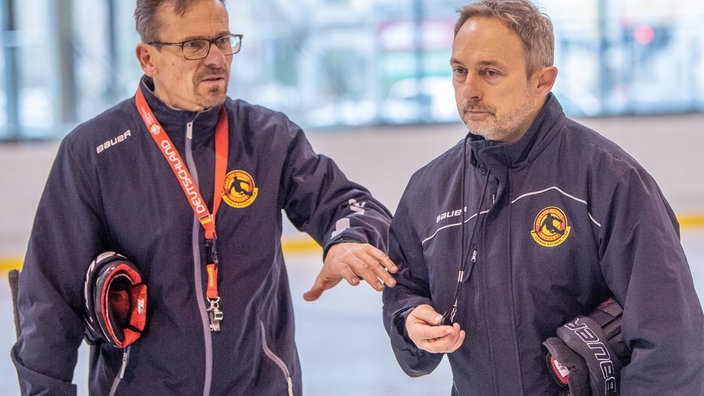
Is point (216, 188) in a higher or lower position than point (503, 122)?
lower

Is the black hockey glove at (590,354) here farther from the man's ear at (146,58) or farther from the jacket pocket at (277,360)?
the man's ear at (146,58)

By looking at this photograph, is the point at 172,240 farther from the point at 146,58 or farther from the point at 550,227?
the point at 550,227

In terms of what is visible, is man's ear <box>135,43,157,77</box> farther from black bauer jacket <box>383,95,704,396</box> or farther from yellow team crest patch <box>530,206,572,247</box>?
yellow team crest patch <box>530,206,572,247</box>

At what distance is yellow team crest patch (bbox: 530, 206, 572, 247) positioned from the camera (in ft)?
6.59

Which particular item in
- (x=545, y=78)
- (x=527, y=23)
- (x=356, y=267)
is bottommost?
(x=356, y=267)

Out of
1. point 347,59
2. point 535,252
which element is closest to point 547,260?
point 535,252

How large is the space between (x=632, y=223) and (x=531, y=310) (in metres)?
0.26

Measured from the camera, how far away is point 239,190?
2.43 m

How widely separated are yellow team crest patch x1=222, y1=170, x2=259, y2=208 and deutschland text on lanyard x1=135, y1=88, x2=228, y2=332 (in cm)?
2

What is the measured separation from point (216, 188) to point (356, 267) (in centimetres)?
38

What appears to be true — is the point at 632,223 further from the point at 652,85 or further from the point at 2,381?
the point at 652,85

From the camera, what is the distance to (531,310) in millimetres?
2025

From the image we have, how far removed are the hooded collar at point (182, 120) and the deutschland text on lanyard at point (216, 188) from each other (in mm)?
15

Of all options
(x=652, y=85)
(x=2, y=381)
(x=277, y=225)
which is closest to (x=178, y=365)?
(x=277, y=225)
